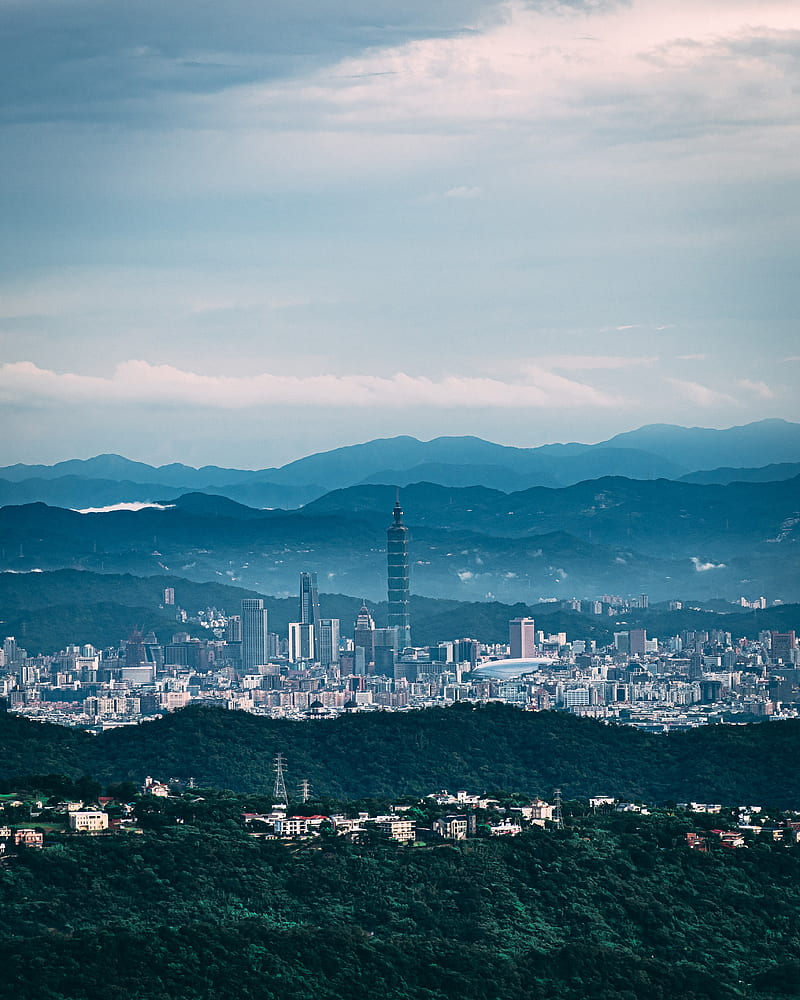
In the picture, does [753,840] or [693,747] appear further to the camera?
[693,747]

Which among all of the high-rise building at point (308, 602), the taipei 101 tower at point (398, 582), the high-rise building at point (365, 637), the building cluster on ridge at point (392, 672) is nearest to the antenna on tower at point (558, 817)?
the building cluster on ridge at point (392, 672)

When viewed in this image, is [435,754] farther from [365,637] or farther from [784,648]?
[365,637]

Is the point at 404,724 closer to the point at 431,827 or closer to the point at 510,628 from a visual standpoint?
the point at 431,827

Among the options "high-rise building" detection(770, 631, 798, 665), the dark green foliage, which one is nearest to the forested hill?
the dark green foliage

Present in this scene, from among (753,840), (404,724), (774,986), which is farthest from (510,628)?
(774,986)

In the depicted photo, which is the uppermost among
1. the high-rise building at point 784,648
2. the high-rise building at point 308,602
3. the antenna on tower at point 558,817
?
the high-rise building at point 308,602

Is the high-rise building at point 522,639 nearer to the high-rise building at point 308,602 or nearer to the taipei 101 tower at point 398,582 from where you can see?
the taipei 101 tower at point 398,582

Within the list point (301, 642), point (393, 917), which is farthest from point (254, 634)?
point (393, 917)
